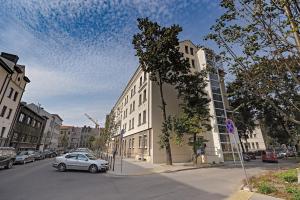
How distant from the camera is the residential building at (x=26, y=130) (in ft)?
116

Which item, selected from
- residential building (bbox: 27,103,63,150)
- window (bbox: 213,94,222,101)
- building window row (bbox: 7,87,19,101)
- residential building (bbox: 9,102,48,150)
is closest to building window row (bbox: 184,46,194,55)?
window (bbox: 213,94,222,101)

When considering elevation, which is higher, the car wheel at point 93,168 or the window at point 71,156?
the window at point 71,156

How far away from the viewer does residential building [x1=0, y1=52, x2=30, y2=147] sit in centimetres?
2859

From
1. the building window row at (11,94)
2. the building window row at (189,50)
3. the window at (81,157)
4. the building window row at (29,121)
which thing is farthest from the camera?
the building window row at (29,121)

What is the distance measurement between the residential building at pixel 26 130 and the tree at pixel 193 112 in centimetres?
2962

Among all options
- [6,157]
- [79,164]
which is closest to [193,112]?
[79,164]

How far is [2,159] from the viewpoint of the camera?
17297mm

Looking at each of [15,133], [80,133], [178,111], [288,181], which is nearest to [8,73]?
[15,133]

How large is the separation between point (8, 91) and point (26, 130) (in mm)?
13538

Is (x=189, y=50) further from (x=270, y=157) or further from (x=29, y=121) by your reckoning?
(x=29, y=121)

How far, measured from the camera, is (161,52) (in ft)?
66.0

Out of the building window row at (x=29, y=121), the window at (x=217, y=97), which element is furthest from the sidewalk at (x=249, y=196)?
the building window row at (x=29, y=121)

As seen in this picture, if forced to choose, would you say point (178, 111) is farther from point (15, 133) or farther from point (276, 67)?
point (15, 133)

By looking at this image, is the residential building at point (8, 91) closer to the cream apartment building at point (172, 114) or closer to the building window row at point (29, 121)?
the building window row at point (29, 121)
